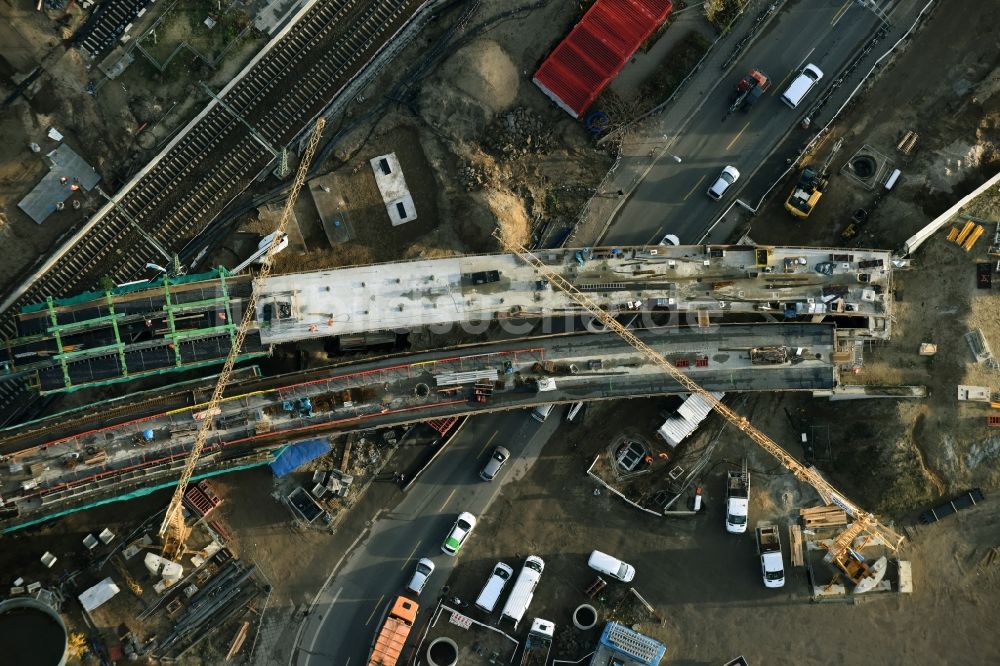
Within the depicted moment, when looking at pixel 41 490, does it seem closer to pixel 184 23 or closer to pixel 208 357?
pixel 208 357

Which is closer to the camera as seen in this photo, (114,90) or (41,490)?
(41,490)

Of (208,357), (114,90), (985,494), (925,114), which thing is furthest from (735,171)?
(114,90)

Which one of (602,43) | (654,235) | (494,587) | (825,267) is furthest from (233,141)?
(825,267)

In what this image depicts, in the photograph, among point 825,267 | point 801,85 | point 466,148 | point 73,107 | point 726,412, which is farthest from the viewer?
point 466,148

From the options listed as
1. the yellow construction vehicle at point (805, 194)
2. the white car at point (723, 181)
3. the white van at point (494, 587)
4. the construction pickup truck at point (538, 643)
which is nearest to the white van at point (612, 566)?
the construction pickup truck at point (538, 643)

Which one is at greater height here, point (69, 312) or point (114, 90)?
point (114, 90)

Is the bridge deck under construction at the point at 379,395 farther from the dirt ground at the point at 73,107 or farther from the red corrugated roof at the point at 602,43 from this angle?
the red corrugated roof at the point at 602,43

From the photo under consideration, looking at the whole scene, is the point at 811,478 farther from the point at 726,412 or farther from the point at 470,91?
the point at 470,91

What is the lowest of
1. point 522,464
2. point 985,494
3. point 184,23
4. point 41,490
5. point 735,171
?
point 41,490
